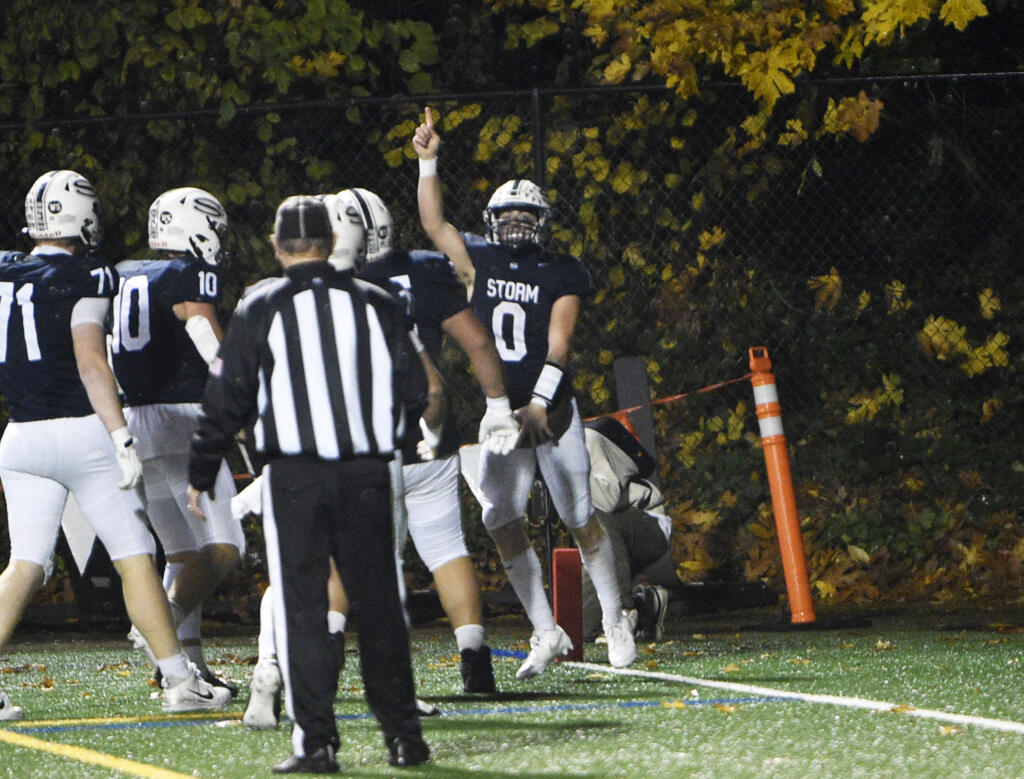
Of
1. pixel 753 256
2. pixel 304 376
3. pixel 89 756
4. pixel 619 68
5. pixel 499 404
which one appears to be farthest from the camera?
pixel 753 256

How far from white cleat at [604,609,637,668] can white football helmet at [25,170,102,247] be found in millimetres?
2592

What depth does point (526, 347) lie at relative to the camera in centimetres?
706

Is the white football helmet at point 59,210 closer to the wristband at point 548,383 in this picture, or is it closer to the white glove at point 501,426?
the white glove at point 501,426

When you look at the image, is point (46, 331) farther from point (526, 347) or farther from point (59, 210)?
point (526, 347)

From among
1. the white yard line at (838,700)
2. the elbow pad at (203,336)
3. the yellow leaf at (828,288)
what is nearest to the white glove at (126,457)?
the elbow pad at (203,336)

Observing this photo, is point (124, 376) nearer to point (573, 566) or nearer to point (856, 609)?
point (573, 566)

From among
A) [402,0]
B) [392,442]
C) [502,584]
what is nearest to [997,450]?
[502,584]

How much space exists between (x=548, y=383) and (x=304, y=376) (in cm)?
240

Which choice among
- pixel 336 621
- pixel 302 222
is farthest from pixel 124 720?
pixel 302 222

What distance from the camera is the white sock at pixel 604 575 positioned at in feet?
23.5

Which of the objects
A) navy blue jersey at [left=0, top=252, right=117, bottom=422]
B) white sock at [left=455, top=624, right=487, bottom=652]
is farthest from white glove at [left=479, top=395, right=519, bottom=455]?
navy blue jersey at [left=0, top=252, right=117, bottom=422]

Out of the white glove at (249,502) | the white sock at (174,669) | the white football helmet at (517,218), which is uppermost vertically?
the white football helmet at (517,218)

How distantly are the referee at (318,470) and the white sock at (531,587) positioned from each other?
2.17 m

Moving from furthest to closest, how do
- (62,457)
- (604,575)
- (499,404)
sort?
(604,575)
(499,404)
(62,457)
